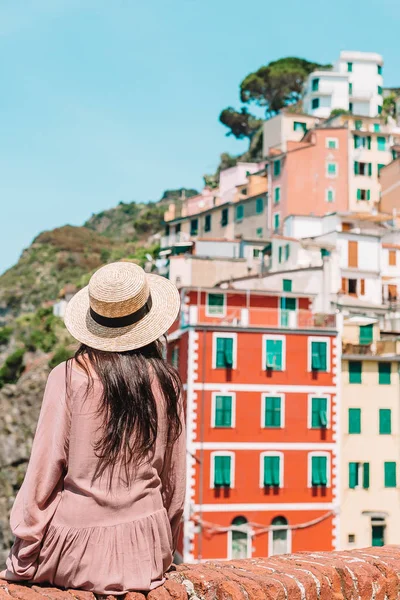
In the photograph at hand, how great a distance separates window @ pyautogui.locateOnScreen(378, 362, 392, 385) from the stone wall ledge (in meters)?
30.1

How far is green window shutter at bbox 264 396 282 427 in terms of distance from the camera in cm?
3238

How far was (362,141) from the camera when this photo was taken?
59906 mm

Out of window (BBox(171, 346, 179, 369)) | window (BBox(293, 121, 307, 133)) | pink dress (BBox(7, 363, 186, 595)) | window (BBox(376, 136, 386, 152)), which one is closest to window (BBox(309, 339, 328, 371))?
window (BBox(171, 346, 179, 369))

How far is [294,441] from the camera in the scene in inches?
1275

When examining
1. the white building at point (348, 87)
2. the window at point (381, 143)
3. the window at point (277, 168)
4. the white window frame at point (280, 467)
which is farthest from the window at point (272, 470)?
the white building at point (348, 87)

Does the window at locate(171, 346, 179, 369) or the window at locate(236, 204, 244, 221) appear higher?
the window at locate(236, 204, 244, 221)

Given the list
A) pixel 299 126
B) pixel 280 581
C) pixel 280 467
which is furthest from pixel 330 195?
pixel 280 581

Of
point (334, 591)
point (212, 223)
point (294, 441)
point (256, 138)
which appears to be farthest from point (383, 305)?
point (334, 591)

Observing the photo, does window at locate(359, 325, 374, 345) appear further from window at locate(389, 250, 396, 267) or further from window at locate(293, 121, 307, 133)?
window at locate(293, 121, 307, 133)

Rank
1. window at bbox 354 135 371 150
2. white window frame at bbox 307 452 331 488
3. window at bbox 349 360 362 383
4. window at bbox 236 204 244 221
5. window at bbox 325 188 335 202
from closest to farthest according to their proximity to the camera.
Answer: white window frame at bbox 307 452 331 488, window at bbox 349 360 362 383, window at bbox 325 188 335 202, window at bbox 354 135 371 150, window at bbox 236 204 244 221

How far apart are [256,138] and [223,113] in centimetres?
825

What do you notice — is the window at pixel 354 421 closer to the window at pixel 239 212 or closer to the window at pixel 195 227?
the window at pixel 239 212

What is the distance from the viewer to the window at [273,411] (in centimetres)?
3238

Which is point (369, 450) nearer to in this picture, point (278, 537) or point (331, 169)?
point (278, 537)
